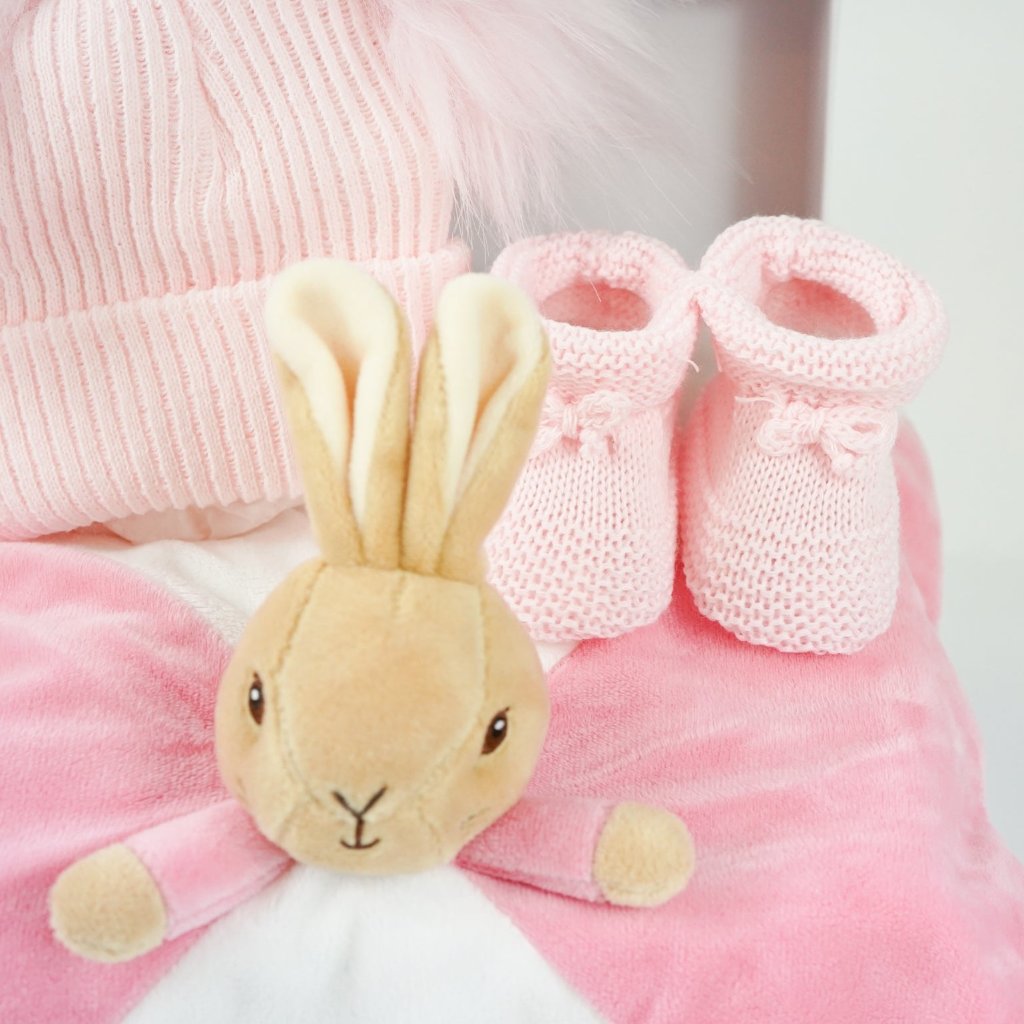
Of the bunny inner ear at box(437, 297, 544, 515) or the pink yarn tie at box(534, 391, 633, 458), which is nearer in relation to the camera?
the bunny inner ear at box(437, 297, 544, 515)

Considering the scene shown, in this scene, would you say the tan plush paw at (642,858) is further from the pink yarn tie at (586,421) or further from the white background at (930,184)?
the white background at (930,184)

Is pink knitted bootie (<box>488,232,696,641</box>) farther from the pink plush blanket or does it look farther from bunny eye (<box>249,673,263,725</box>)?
bunny eye (<box>249,673,263,725</box>)

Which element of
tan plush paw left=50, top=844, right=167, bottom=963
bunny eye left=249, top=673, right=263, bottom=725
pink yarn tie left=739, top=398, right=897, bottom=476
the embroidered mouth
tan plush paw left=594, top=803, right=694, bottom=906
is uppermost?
bunny eye left=249, top=673, right=263, bottom=725

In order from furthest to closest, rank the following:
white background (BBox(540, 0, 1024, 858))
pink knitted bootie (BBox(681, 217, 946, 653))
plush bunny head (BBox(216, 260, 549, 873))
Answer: white background (BBox(540, 0, 1024, 858))
pink knitted bootie (BBox(681, 217, 946, 653))
plush bunny head (BBox(216, 260, 549, 873))

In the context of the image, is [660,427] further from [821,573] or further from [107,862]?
Answer: [107,862]

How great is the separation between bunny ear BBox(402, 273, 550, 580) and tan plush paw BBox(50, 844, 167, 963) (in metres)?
0.17

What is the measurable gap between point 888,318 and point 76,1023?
1.77 ft

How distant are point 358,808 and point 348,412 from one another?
143 millimetres

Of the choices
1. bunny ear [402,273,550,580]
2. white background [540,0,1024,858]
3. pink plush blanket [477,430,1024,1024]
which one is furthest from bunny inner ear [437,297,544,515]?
white background [540,0,1024,858]

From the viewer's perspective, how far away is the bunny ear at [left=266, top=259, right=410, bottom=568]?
39 cm

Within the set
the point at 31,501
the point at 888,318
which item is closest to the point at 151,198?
the point at 31,501

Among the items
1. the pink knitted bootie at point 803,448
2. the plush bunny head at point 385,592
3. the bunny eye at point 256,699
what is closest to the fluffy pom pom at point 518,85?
the pink knitted bootie at point 803,448

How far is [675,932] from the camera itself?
48cm

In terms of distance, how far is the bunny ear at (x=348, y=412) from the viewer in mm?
391
